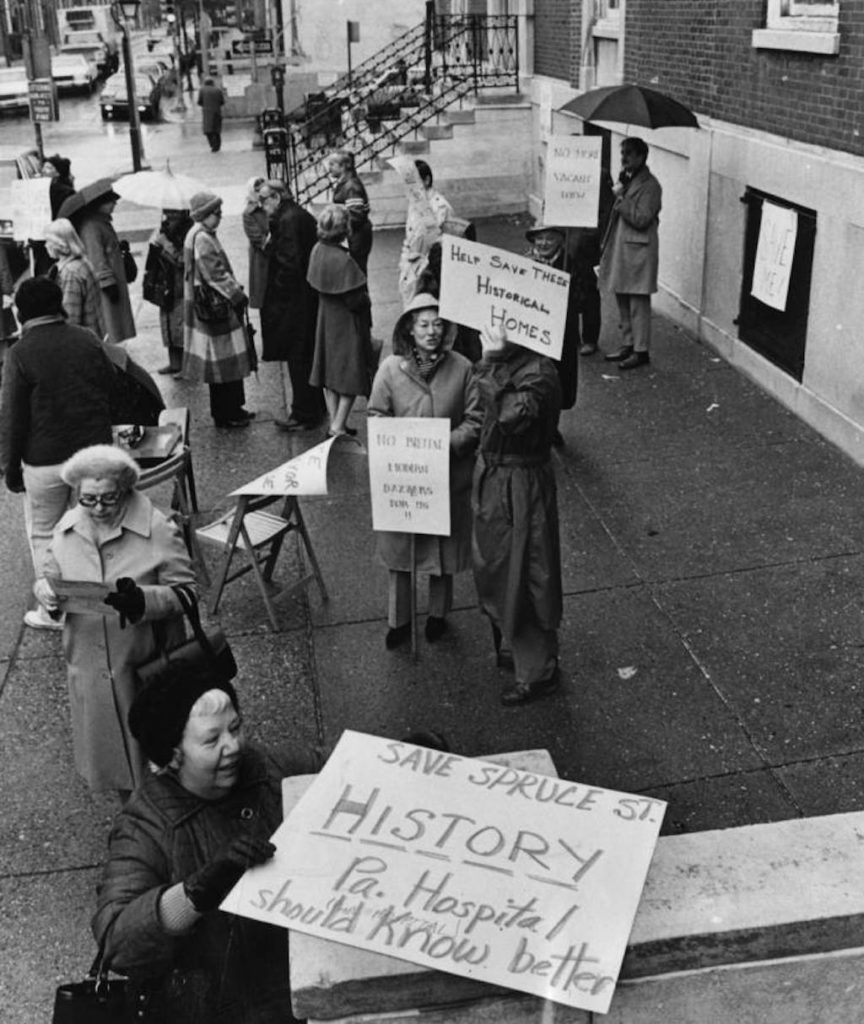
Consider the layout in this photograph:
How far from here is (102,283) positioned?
10.3m

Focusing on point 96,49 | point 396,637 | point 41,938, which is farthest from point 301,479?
point 96,49

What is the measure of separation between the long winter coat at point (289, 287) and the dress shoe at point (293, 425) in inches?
19.2

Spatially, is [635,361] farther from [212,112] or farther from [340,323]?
[212,112]

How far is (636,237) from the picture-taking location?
10.7 m

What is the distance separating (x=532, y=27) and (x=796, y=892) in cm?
1779

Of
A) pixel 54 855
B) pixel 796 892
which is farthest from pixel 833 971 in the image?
pixel 54 855

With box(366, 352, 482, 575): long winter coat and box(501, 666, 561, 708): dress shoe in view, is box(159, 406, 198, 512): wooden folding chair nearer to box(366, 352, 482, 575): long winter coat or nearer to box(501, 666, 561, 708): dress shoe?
box(366, 352, 482, 575): long winter coat

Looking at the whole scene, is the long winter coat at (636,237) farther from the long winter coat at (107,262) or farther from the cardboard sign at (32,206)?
the cardboard sign at (32,206)

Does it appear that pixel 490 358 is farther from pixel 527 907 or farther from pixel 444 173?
pixel 444 173

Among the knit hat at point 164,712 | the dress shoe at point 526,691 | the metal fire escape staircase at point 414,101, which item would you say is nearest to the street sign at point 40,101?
the metal fire escape staircase at point 414,101

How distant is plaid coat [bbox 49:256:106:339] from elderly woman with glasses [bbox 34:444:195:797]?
4103 mm

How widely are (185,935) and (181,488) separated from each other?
465cm

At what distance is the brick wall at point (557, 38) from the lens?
53.0 feet

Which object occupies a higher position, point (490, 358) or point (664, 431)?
point (490, 358)
